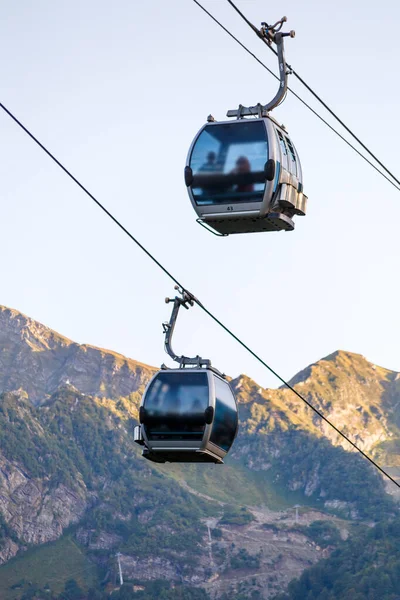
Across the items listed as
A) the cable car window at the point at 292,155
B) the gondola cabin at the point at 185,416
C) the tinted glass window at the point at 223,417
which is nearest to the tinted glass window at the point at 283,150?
the cable car window at the point at 292,155

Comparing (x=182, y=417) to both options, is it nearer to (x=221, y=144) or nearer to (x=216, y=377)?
(x=216, y=377)

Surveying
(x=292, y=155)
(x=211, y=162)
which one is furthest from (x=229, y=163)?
(x=292, y=155)

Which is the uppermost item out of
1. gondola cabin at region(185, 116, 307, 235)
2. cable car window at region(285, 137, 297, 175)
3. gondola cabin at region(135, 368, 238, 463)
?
cable car window at region(285, 137, 297, 175)

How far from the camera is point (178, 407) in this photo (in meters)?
30.4

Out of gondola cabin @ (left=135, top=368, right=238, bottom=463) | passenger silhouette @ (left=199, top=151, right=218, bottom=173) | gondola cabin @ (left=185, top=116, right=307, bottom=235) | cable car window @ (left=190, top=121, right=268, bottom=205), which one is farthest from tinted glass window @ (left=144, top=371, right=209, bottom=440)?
passenger silhouette @ (left=199, top=151, right=218, bottom=173)

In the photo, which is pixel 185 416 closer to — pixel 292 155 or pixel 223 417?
pixel 223 417

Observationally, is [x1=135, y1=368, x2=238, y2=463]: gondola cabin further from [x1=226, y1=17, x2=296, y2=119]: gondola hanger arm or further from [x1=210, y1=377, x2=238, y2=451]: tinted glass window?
[x1=226, y1=17, x2=296, y2=119]: gondola hanger arm

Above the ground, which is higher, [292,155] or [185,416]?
[292,155]

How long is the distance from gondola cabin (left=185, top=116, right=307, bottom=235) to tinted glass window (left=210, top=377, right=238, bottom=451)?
4964 mm

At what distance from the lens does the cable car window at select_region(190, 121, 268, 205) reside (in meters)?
26.1

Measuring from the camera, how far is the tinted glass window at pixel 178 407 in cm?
3019

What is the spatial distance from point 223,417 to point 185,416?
0.88 m

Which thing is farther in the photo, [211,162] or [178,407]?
[178,407]

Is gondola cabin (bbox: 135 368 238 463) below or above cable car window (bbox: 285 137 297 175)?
below
